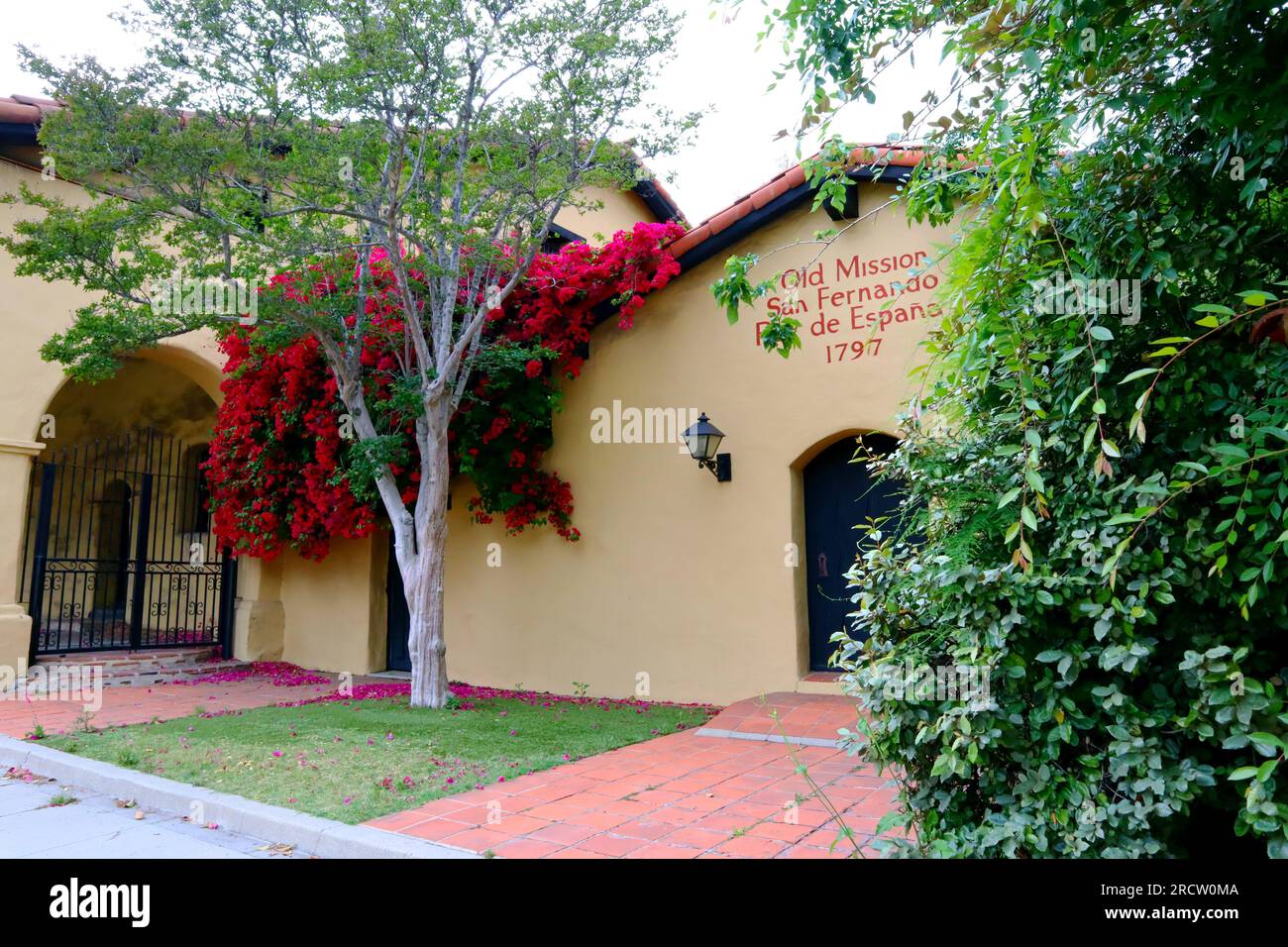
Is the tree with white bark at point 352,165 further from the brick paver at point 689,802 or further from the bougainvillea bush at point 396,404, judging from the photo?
the brick paver at point 689,802

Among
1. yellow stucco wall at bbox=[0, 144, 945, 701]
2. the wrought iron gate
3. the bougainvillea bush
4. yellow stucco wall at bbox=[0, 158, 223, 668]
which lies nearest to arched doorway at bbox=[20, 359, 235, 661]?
the wrought iron gate

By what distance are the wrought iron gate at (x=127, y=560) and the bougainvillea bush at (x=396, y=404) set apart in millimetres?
1290

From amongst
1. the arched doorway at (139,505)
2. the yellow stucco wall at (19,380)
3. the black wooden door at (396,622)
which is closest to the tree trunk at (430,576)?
the black wooden door at (396,622)

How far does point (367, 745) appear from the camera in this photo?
18.4 feet

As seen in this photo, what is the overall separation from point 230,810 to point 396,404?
3.93 metres

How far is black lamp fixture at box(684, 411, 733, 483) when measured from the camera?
24.5 feet

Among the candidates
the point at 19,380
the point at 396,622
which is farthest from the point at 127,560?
the point at 396,622

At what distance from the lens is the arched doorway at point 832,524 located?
7.21 metres

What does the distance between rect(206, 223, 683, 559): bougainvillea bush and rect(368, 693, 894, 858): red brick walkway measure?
12.1 feet

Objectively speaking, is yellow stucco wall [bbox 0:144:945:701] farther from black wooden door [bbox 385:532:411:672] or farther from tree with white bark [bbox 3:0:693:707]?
tree with white bark [bbox 3:0:693:707]

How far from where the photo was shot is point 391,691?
8.52 metres

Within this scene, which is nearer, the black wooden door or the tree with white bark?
the tree with white bark

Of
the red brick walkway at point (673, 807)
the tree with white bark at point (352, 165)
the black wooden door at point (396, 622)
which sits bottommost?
the red brick walkway at point (673, 807)

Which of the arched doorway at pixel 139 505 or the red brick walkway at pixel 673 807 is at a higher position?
the arched doorway at pixel 139 505
